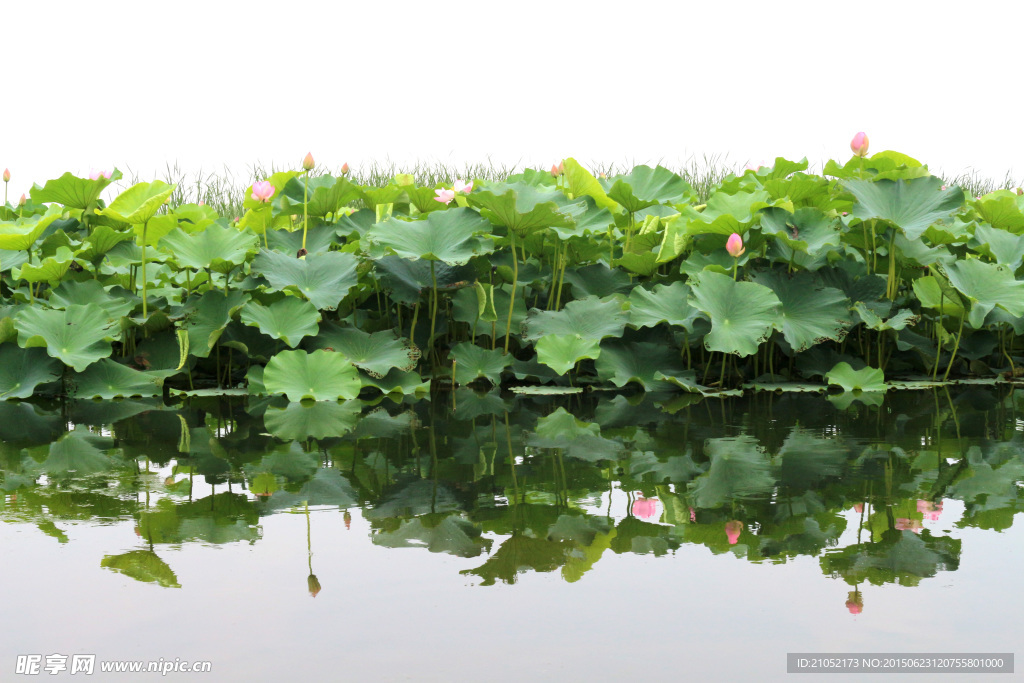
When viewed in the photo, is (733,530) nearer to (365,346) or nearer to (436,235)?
(436,235)

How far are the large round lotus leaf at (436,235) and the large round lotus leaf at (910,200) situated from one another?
4.68 ft

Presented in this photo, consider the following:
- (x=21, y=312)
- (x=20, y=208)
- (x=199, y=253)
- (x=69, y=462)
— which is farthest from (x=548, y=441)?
(x=20, y=208)

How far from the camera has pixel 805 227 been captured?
3.42 meters

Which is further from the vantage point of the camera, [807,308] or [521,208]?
[807,308]

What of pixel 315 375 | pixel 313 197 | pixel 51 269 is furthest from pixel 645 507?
pixel 51 269

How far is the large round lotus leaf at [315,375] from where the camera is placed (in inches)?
124

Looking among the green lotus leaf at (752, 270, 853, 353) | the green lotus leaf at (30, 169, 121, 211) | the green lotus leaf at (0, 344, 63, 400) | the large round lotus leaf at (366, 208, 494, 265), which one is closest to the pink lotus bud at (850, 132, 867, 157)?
the green lotus leaf at (752, 270, 853, 353)

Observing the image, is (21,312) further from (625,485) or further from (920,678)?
(920,678)

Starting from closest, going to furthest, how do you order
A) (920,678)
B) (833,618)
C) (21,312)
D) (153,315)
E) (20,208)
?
1. (920,678)
2. (833,618)
3. (21,312)
4. (153,315)
5. (20,208)

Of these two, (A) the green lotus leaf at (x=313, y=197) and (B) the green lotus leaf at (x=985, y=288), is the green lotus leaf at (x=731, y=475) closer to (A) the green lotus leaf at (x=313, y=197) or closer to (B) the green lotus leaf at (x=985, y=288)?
(B) the green lotus leaf at (x=985, y=288)

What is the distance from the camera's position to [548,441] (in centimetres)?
240

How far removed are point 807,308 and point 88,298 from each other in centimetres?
284

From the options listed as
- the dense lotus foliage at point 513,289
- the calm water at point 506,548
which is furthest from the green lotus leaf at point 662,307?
the calm water at point 506,548

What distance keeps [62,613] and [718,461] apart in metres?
1.46
